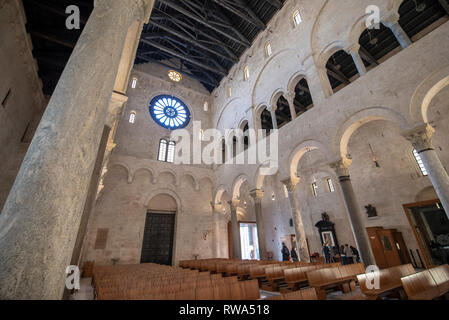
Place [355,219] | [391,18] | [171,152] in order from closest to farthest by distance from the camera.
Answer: [355,219] → [391,18] → [171,152]

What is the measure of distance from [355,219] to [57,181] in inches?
309

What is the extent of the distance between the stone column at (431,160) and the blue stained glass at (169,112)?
46.8 feet

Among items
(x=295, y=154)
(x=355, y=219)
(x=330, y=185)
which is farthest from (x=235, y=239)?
(x=355, y=219)

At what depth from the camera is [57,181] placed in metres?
1.57

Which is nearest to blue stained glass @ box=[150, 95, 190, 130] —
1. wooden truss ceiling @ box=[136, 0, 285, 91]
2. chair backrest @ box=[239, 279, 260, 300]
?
wooden truss ceiling @ box=[136, 0, 285, 91]

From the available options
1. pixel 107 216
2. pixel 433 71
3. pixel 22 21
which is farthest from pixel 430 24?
pixel 107 216

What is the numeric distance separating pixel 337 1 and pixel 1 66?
12664mm

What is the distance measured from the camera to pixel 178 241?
43.6 ft

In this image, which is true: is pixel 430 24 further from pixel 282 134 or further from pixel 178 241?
pixel 178 241

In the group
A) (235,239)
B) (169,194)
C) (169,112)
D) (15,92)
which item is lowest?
(235,239)

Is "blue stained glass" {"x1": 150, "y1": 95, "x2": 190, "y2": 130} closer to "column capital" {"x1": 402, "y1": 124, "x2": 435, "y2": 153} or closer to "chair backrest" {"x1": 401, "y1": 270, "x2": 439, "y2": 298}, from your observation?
"column capital" {"x1": 402, "y1": 124, "x2": 435, "y2": 153}

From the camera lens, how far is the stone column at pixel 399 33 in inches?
257

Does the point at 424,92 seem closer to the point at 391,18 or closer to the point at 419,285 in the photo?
the point at 391,18

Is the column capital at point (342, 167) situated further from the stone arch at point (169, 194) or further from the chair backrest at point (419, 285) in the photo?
the stone arch at point (169, 194)
